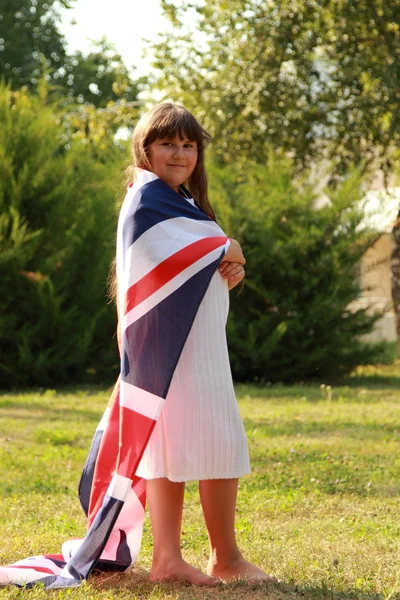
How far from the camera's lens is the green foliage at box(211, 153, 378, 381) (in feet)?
42.2

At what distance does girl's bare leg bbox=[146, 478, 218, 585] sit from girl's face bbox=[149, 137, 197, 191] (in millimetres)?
1280

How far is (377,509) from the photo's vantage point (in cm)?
546

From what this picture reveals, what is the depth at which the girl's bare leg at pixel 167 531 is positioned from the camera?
12.6 feet

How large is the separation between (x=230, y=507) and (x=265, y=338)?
30.0 ft

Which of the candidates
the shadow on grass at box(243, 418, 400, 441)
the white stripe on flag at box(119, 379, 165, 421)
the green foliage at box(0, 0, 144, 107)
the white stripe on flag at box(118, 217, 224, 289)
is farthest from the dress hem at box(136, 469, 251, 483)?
the green foliage at box(0, 0, 144, 107)

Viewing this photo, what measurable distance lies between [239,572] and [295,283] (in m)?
9.32

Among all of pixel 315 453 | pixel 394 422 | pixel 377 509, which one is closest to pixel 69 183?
pixel 394 422

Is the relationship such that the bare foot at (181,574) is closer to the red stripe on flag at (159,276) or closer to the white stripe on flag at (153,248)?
the red stripe on flag at (159,276)

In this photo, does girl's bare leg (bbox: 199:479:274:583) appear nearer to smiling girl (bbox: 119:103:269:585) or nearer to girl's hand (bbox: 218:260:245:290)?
smiling girl (bbox: 119:103:269:585)

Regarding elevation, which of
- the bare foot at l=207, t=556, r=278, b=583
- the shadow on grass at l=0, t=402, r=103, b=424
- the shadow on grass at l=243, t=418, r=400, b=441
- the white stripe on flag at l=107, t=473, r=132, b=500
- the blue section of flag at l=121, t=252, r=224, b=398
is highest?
the blue section of flag at l=121, t=252, r=224, b=398

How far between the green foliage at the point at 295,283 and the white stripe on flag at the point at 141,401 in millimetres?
8988

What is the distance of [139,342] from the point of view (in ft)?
12.3

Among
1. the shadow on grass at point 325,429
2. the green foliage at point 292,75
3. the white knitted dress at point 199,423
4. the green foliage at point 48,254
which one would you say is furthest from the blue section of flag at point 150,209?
the green foliage at point 292,75

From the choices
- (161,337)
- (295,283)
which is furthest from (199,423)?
(295,283)
